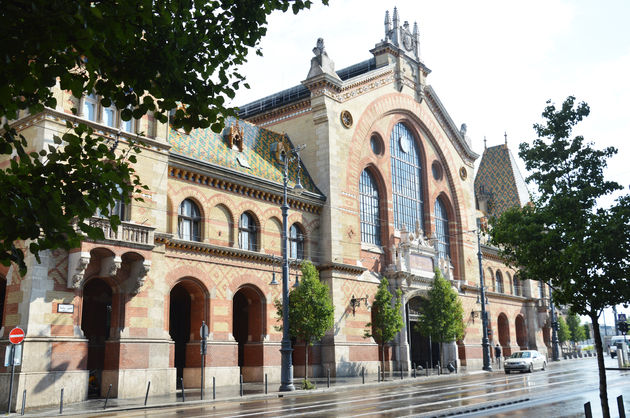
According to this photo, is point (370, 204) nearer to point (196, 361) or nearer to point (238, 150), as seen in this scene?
point (238, 150)

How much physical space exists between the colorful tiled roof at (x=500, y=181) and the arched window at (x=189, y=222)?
41467mm

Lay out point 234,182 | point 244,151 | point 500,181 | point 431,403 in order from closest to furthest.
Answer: point 431,403
point 234,182
point 244,151
point 500,181

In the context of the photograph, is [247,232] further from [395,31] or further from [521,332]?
[521,332]

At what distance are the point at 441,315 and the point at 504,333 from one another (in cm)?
2039

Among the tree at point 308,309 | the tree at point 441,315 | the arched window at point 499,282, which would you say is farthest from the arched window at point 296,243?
the arched window at point 499,282

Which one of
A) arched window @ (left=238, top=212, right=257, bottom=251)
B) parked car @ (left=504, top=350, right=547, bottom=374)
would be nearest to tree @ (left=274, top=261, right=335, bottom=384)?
arched window @ (left=238, top=212, right=257, bottom=251)

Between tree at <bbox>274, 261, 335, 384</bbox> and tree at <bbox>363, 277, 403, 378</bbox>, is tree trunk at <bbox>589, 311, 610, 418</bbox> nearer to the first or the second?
tree at <bbox>274, 261, 335, 384</bbox>

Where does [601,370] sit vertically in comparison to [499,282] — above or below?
below

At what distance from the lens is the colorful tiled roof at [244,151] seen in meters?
32.2

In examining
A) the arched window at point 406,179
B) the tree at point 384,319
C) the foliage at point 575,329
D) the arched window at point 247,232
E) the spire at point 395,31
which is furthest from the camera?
the foliage at point 575,329

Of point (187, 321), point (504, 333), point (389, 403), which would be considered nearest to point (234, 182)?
point (187, 321)

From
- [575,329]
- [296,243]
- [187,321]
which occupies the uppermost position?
[296,243]

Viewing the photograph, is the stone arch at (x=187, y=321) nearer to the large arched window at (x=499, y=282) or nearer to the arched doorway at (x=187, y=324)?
the arched doorway at (x=187, y=324)

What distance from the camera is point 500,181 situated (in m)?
68.1
